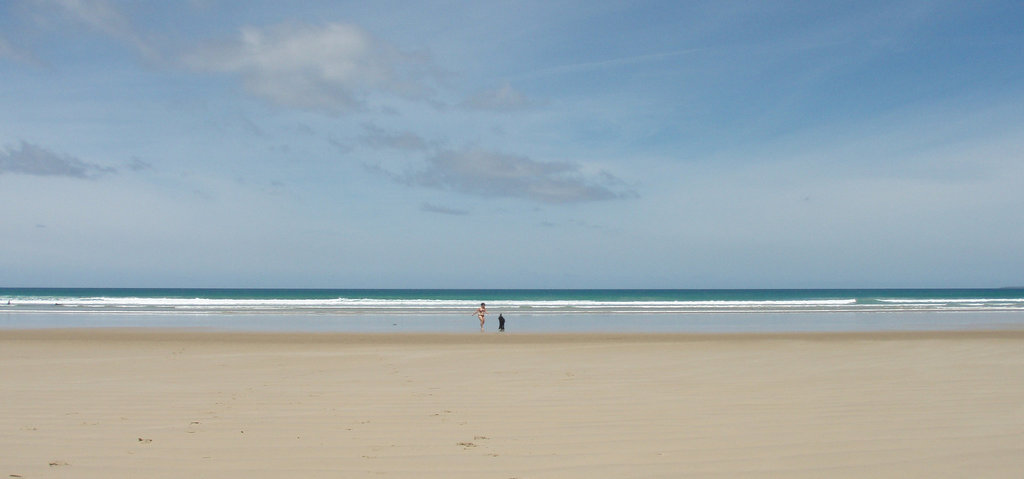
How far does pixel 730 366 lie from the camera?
12.8 meters

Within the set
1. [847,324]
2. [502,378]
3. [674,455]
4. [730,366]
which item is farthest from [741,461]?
[847,324]

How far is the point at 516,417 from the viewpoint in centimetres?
734

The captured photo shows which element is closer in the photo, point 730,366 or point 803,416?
point 803,416

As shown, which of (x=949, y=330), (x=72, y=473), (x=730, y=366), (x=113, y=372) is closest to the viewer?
(x=72, y=473)

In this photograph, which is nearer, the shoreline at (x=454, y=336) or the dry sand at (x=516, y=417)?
the dry sand at (x=516, y=417)

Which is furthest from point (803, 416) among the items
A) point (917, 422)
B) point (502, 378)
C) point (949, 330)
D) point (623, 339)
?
point (949, 330)

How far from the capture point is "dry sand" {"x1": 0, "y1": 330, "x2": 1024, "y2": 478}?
5254mm

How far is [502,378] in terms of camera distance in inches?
435

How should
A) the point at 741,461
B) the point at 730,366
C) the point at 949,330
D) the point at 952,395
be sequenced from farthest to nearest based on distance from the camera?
the point at 949,330, the point at 730,366, the point at 952,395, the point at 741,461

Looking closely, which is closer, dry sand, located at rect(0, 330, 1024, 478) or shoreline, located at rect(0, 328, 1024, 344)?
dry sand, located at rect(0, 330, 1024, 478)

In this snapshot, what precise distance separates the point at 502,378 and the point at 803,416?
4893 millimetres

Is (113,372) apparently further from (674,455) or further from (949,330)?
(949,330)

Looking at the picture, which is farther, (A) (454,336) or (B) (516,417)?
(A) (454,336)

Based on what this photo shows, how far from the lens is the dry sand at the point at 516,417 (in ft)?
17.2
